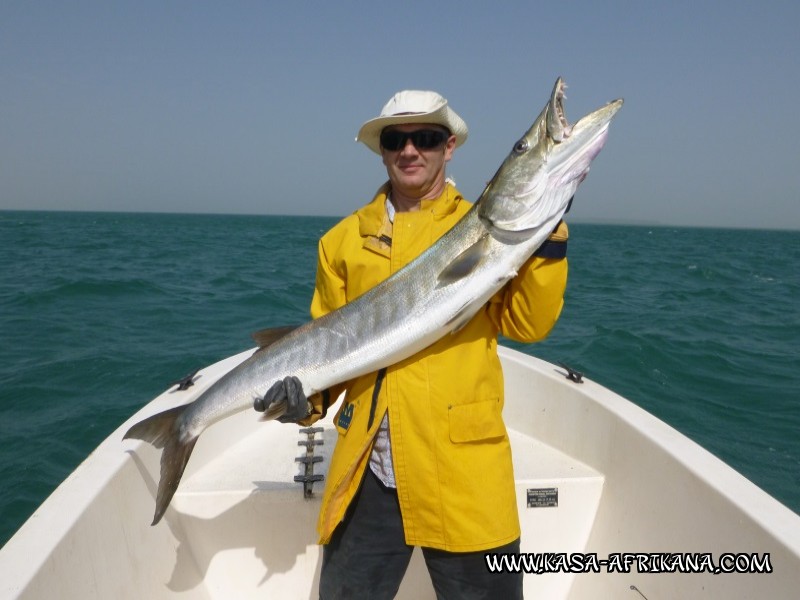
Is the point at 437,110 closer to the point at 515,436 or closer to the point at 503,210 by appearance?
the point at 503,210

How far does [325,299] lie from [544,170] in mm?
1340

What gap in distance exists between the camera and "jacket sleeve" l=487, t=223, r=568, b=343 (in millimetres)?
2352

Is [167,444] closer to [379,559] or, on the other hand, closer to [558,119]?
[379,559]

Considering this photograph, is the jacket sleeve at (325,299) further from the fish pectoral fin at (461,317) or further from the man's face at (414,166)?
the fish pectoral fin at (461,317)

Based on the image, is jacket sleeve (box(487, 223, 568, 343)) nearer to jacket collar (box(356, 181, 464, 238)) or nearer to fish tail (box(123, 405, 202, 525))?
jacket collar (box(356, 181, 464, 238))

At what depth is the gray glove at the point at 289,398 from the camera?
2736 millimetres

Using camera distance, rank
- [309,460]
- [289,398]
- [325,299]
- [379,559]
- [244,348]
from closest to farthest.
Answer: [379,559], [289,398], [325,299], [309,460], [244,348]

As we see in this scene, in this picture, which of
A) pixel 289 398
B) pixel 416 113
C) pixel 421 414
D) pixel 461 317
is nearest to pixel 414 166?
pixel 416 113

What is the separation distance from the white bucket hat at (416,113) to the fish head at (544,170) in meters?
0.41

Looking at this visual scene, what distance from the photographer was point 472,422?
7.79 ft

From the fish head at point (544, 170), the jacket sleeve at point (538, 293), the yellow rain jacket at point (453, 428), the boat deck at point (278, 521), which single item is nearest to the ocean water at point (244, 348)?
the boat deck at point (278, 521)

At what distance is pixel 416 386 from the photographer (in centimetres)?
246

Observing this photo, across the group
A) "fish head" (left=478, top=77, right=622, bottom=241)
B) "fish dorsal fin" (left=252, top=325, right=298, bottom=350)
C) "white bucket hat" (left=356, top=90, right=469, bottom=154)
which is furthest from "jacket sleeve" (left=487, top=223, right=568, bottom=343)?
"fish dorsal fin" (left=252, top=325, right=298, bottom=350)

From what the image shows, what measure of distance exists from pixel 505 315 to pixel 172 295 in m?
16.3
